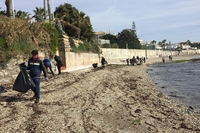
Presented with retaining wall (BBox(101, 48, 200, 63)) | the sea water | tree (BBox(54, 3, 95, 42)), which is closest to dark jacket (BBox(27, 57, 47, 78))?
the sea water

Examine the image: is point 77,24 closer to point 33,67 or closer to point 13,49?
point 13,49

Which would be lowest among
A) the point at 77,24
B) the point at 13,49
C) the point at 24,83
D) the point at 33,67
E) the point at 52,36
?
the point at 24,83

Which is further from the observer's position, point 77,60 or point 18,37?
point 77,60

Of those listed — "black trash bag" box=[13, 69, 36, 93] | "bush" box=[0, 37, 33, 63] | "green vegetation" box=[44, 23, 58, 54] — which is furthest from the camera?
"green vegetation" box=[44, 23, 58, 54]

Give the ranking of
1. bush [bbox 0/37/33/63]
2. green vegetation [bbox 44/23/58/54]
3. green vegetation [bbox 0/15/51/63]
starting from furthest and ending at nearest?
green vegetation [bbox 44/23/58/54], green vegetation [bbox 0/15/51/63], bush [bbox 0/37/33/63]

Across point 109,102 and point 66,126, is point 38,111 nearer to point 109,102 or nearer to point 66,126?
point 66,126

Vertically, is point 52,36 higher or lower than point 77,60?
higher

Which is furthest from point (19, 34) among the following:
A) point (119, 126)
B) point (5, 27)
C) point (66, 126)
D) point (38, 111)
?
point (119, 126)

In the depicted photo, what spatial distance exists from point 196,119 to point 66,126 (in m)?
3.72

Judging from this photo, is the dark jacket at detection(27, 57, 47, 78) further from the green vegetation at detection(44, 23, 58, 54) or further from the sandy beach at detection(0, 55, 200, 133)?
the green vegetation at detection(44, 23, 58, 54)

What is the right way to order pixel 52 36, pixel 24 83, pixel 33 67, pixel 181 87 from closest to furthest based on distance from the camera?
pixel 24 83 < pixel 33 67 < pixel 181 87 < pixel 52 36

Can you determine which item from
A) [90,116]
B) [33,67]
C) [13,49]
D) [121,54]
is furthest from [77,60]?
[121,54]

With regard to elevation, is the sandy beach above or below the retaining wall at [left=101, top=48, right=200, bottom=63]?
below

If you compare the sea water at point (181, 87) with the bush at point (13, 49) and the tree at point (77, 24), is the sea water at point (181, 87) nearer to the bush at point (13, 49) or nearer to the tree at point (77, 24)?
the bush at point (13, 49)
